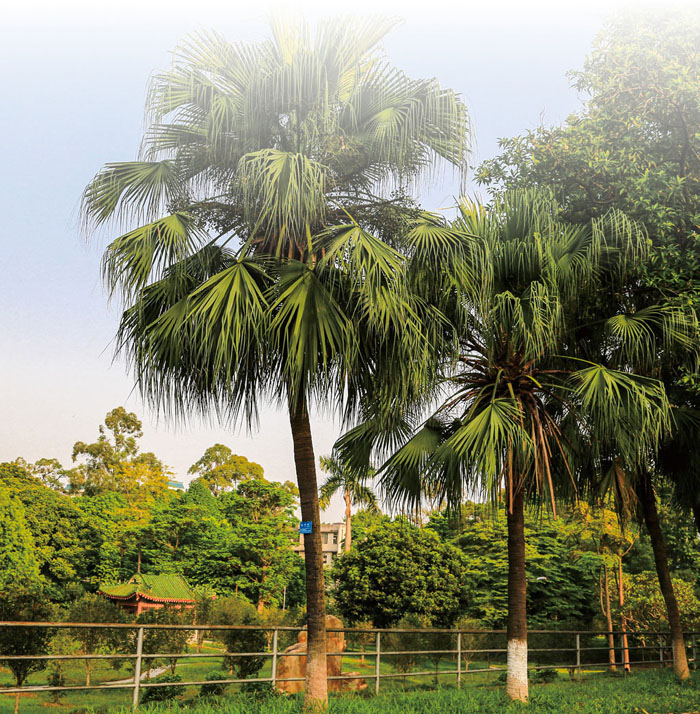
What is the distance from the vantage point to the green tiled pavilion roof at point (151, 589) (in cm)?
3566

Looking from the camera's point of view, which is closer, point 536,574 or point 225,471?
point 536,574

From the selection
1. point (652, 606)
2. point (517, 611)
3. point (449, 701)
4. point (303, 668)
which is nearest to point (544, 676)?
point (517, 611)

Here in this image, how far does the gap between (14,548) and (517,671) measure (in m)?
30.3

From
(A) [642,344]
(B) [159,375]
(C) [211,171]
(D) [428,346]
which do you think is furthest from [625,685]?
(C) [211,171]

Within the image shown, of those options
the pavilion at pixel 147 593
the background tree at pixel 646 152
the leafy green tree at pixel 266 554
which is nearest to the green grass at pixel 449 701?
the background tree at pixel 646 152

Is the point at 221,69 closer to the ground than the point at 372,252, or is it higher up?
higher up

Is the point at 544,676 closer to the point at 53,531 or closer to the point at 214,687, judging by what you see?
the point at 214,687

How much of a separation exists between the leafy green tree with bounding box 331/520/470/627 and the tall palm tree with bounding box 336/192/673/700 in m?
19.1

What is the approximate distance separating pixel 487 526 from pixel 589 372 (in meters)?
27.3

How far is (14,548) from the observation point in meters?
34.2

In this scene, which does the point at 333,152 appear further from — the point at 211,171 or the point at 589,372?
the point at 589,372

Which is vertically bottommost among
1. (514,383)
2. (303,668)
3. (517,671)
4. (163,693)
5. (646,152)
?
(163,693)

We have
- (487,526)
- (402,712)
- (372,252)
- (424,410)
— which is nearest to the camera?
(372,252)

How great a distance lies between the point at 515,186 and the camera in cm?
1395
